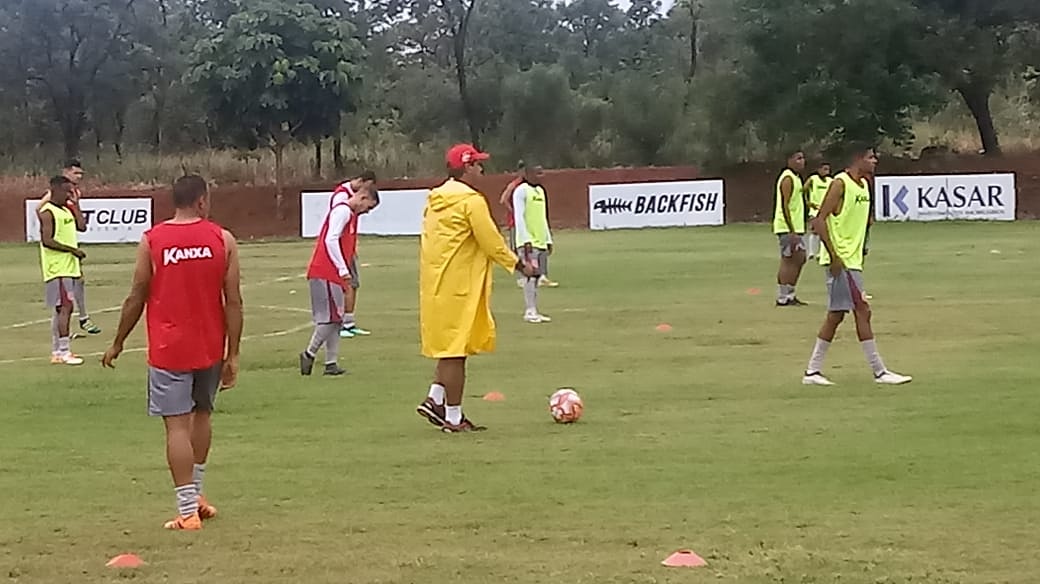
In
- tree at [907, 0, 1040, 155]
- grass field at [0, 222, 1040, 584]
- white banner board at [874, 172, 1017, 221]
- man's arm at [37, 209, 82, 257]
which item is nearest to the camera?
grass field at [0, 222, 1040, 584]

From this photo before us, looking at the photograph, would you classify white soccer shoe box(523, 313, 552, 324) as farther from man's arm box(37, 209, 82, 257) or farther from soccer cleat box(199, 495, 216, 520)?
soccer cleat box(199, 495, 216, 520)

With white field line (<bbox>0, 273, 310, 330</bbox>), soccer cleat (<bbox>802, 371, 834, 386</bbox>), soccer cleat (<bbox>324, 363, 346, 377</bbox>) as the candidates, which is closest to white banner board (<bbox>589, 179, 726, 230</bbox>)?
white field line (<bbox>0, 273, 310, 330</bbox>)

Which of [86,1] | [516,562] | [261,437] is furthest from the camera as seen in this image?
[86,1]

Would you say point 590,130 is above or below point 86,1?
below

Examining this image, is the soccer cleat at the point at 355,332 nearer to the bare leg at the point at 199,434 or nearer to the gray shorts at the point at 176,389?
the bare leg at the point at 199,434

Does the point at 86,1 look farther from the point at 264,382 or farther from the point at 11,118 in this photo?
the point at 264,382

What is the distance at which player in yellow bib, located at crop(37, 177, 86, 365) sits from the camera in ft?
57.4

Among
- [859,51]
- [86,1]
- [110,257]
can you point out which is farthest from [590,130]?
[110,257]

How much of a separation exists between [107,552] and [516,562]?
82.2 inches

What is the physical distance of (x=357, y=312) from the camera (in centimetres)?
2289

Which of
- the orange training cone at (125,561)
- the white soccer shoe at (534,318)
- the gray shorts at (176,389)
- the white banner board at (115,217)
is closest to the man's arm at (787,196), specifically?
the white soccer shoe at (534,318)

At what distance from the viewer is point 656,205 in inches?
1897

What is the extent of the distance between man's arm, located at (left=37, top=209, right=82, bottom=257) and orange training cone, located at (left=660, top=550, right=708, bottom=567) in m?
11.6

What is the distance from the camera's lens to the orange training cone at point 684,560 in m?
7.56
